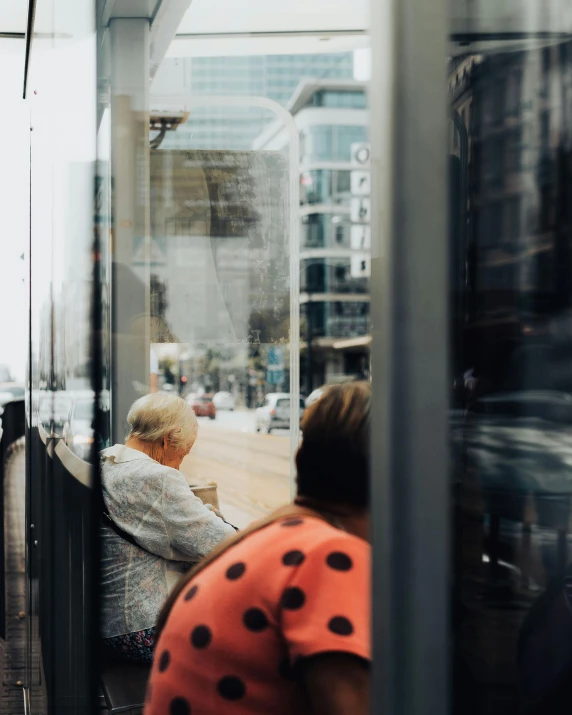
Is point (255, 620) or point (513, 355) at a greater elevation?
point (513, 355)

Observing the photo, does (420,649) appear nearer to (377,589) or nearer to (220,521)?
(377,589)

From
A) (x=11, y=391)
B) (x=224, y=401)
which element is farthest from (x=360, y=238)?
(x=11, y=391)

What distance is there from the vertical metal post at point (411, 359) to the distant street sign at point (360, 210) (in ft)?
0.17

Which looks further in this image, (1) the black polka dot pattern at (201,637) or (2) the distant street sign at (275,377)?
(2) the distant street sign at (275,377)

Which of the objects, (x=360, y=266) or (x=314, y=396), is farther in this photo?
(x=314, y=396)

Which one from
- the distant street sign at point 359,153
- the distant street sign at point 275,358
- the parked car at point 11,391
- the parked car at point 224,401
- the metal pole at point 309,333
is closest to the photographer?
the distant street sign at point 359,153

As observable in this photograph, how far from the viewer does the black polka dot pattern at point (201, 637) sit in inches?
47.6

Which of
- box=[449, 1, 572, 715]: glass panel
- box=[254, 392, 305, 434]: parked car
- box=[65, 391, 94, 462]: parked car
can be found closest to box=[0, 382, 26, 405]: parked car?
box=[254, 392, 305, 434]: parked car

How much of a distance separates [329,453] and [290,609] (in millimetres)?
231

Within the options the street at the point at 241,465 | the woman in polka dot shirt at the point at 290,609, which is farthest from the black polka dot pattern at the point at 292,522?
the street at the point at 241,465

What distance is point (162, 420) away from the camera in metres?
2.90

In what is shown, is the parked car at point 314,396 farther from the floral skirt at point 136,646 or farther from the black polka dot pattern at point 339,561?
the floral skirt at point 136,646

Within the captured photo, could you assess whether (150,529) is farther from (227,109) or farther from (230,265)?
(227,109)

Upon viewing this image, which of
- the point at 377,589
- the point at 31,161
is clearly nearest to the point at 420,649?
the point at 377,589
